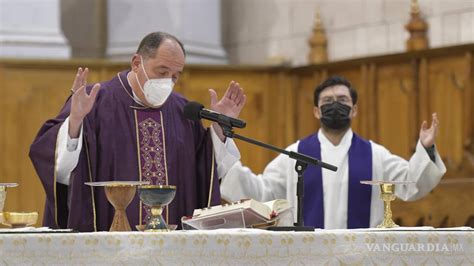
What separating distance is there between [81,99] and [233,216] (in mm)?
863

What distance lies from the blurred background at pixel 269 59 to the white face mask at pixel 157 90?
3925 mm

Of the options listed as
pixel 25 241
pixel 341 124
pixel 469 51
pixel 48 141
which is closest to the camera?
pixel 25 241

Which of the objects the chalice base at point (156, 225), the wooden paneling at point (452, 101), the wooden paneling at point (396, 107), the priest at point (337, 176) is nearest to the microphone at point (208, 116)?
the chalice base at point (156, 225)

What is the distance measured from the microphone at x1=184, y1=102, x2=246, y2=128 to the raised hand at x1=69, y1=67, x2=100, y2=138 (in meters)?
0.41

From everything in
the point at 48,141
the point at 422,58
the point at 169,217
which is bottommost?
the point at 169,217

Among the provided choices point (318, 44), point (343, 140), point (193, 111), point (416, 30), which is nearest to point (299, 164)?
point (193, 111)

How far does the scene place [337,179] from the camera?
22.7 feet

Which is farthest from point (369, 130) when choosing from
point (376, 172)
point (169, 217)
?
point (169, 217)

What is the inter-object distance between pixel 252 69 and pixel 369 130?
1.35m

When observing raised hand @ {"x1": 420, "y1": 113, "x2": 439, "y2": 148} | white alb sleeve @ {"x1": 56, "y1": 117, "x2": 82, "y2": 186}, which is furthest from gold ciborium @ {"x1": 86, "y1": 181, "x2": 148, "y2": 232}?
raised hand @ {"x1": 420, "y1": 113, "x2": 439, "y2": 148}

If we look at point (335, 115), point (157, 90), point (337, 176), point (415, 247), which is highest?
point (157, 90)

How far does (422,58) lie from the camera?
9.93m

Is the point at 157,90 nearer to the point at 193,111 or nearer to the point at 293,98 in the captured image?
the point at 193,111

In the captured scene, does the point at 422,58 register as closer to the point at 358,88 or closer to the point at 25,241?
the point at 358,88
